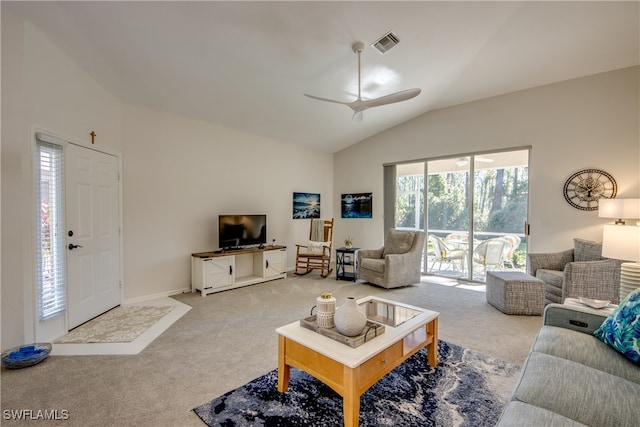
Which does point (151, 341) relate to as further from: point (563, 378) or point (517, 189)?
point (517, 189)

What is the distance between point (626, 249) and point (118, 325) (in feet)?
17.3

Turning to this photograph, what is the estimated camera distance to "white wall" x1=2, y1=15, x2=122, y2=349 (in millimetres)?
2305

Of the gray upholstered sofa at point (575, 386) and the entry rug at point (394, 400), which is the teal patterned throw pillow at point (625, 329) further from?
the entry rug at point (394, 400)

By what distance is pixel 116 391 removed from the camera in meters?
2.00

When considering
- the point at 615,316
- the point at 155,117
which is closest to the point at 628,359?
the point at 615,316

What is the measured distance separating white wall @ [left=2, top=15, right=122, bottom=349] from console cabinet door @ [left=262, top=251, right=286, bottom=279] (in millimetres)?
2908

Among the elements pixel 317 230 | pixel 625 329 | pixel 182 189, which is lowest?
pixel 625 329

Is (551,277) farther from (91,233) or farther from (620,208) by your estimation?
(91,233)

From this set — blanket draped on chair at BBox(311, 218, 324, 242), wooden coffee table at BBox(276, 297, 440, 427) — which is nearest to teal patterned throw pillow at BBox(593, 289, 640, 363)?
wooden coffee table at BBox(276, 297, 440, 427)

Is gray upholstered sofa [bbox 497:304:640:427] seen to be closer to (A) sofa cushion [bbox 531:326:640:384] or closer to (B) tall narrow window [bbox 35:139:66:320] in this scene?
(A) sofa cushion [bbox 531:326:640:384]

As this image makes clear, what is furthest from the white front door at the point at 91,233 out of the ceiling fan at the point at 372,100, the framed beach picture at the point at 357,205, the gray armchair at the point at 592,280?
the gray armchair at the point at 592,280

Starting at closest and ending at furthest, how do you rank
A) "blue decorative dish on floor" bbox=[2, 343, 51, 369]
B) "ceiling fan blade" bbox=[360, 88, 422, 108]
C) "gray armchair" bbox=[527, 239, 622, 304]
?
"blue decorative dish on floor" bbox=[2, 343, 51, 369] → "ceiling fan blade" bbox=[360, 88, 422, 108] → "gray armchair" bbox=[527, 239, 622, 304]

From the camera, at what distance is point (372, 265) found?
4773 millimetres

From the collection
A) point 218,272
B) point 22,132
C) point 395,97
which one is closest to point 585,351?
point 395,97
